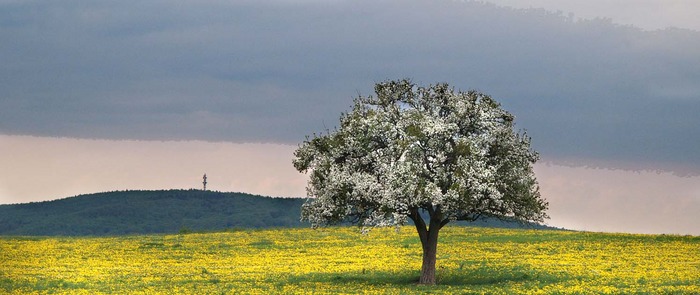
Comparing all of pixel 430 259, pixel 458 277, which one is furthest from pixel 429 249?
pixel 458 277

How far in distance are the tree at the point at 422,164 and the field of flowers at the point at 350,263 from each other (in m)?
4.67

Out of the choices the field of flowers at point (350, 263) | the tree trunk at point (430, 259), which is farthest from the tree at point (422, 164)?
the field of flowers at point (350, 263)

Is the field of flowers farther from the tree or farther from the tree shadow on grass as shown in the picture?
the tree

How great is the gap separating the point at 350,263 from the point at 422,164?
19565 mm

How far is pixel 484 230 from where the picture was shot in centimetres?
10500

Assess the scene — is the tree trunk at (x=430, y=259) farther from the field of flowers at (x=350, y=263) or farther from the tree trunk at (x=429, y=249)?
the field of flowers at (x=350, y=263)

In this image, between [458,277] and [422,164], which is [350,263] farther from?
[422,164]

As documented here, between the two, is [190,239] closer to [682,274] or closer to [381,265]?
[381,265]

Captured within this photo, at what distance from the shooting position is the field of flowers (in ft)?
182

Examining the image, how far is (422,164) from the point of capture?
54.7 meters

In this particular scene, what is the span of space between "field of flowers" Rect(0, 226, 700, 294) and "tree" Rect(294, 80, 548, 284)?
4.67 meters

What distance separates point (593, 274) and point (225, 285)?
25.0 metres

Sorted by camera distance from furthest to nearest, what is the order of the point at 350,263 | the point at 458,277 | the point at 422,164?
1. the point at 350,263
2. the point at 458,277
3. the point at 422,164

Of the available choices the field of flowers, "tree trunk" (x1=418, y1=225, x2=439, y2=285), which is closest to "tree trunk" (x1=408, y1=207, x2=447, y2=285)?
"tree trunk" (x1=418, y1=225, x2=439, y2=285)
